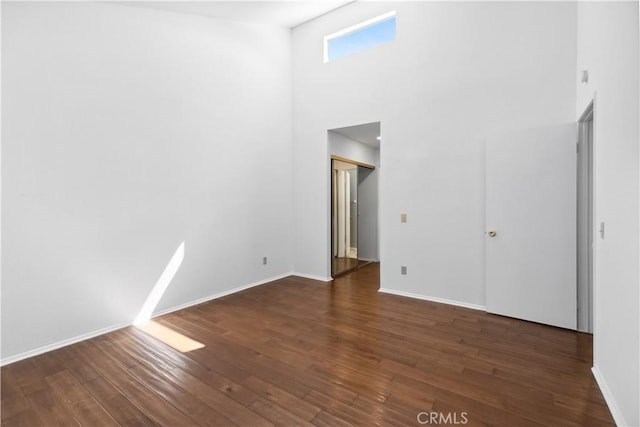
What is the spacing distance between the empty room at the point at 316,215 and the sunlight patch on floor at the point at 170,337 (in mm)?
43

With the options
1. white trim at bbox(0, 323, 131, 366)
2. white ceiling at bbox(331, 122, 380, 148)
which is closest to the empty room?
white trim at bbox(0, 323, 131, 366)

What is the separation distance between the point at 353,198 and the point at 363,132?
59.3 inches

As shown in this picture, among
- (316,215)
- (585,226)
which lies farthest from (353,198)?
(585,226)

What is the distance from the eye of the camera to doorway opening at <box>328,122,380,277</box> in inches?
205

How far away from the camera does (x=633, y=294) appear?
1.56 meters

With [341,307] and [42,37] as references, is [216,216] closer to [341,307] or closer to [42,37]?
[341,307]

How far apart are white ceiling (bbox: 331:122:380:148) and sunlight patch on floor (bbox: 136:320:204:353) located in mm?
3580

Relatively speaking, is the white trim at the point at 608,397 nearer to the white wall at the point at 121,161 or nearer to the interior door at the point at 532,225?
the interior door at the point at 532,225

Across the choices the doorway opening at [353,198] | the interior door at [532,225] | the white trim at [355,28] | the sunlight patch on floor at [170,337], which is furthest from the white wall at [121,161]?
the interior door at [532,225]

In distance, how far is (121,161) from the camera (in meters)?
3.17

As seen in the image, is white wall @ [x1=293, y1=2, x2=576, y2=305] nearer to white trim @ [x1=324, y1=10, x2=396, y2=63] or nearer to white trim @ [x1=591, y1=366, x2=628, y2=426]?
white trim @ [x1=324, y1=10, x2=396, y2=63]

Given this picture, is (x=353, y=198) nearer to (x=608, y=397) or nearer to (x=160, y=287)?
(x=160, y=287)

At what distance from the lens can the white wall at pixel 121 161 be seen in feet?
8.45

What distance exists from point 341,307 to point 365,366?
1335 millimetres
